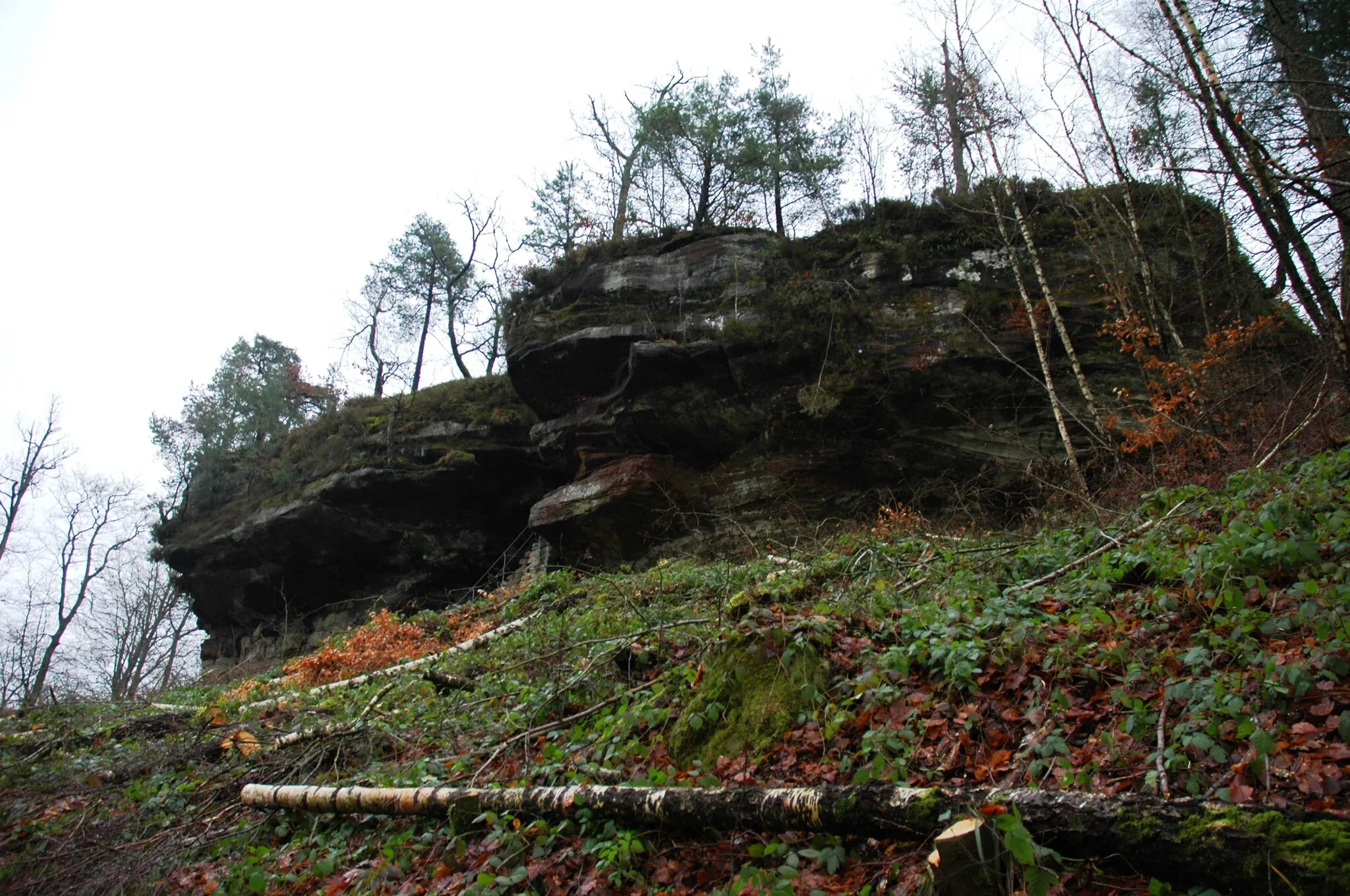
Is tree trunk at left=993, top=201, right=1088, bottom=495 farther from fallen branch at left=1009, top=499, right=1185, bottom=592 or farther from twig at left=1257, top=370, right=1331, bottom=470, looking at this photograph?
fallen branch at left=1009, top=499, right=1185, bottom=592

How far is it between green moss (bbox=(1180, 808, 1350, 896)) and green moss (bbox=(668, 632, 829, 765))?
2.12 metres

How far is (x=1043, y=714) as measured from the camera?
12.1 ft

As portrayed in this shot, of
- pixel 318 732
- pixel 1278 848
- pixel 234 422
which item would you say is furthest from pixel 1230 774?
pixel 234 422

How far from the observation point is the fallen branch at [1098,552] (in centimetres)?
569

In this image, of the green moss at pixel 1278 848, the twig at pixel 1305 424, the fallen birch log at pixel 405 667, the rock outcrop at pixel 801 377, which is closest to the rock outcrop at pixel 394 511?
the rock outcrop at pixel 801 377

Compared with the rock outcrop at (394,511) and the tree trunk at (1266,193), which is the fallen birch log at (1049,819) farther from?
the rock outcrop at (394,511)

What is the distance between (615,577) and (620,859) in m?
6.92

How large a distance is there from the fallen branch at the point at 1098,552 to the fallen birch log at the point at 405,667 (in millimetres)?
7209

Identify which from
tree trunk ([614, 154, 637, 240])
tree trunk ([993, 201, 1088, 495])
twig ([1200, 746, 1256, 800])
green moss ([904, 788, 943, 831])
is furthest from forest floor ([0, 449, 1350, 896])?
tree trunk ([614, 154, 637, 240])

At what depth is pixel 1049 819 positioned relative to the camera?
8.80 feet

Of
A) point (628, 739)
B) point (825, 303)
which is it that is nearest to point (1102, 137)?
point (825, 303)

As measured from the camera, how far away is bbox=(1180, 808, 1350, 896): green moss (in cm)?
213

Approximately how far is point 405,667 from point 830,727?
7.73m

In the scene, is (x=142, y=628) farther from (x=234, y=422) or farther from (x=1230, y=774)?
(x=1230, y=774)
